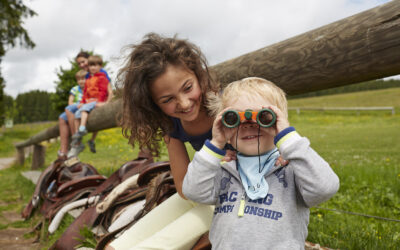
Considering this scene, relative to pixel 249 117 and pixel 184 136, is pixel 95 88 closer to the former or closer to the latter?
pixel 184 136

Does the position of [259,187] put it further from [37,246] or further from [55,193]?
[55,193]

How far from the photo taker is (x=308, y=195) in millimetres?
1276

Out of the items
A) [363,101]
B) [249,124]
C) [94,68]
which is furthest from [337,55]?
[363,101]

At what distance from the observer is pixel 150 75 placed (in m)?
1.94

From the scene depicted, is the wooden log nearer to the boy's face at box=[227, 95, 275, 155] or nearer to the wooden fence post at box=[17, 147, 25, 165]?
the boy's face at box=[227, 95, 275, 155]

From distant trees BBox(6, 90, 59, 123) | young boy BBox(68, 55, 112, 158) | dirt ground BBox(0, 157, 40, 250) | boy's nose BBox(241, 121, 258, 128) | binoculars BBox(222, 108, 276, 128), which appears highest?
distant trees BBox(6, 90, 59, 123)

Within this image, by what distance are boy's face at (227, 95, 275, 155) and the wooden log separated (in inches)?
16.7

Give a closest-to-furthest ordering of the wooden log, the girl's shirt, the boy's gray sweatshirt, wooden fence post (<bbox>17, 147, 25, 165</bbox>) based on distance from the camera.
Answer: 1. the boy's gray sweatshirt
2. the wooden log
3. the girl's shirt
4. wooden fence post (<bbox>17, 147, 25, 165</bbox>)

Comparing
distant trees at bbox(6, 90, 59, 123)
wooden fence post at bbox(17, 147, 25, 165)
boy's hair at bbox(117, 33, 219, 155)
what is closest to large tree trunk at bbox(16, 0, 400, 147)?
boy's hair at bbox(117, 33, 219, 155)

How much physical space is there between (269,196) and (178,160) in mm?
831

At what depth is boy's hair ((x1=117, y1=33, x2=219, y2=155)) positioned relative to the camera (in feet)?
6.39

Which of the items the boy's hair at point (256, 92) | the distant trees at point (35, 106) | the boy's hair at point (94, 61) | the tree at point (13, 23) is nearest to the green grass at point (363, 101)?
the tree at point (13, 23)

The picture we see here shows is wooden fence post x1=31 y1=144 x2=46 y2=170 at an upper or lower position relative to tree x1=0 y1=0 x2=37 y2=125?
lower

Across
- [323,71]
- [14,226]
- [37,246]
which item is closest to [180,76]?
[323,71]
